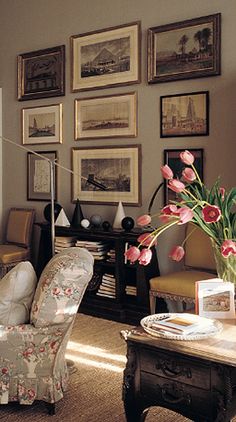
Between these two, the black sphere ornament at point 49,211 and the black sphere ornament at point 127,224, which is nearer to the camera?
the black sphere ornament at point 127,224

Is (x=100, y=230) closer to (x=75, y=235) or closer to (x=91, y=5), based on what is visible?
(x=75, y=235)

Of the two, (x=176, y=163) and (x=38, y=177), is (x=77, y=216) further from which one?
(x=176, y=163)

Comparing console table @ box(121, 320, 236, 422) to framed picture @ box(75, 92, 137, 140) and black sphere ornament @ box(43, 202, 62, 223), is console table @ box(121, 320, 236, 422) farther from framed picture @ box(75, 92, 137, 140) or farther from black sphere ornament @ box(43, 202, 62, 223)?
black sphere ornament @ box(43, 202, 62, 223)

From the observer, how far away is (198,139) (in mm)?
4910

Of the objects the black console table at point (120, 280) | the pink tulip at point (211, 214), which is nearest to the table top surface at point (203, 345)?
the pink tulip at point (211, 214)

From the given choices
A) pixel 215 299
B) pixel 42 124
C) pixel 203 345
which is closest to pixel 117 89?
pixel 42 124

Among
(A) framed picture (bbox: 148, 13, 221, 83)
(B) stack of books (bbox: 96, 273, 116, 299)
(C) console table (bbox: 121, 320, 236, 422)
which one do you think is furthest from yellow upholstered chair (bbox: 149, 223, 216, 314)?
(C) console table (bbox: 121, 320, 236, 422)

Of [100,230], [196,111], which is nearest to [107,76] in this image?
[196,111]

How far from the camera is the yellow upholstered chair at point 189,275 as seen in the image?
14.5ft

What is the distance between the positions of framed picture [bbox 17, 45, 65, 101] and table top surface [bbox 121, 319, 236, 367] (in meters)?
4.17

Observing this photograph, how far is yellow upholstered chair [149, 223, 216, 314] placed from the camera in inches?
173

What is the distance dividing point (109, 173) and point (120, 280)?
3.76ft

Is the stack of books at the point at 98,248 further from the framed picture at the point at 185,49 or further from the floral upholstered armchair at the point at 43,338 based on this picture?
the floral upholstered armchair at the point at 43,338

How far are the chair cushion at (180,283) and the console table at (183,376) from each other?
6.37 feet
